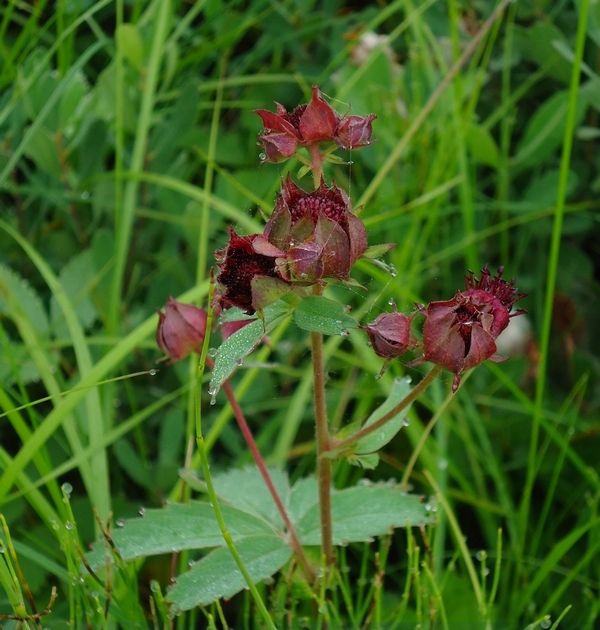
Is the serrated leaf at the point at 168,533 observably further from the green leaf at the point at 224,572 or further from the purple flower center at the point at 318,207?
the purple flower center at the point at 318,207

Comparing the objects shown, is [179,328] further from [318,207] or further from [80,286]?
[80,286]

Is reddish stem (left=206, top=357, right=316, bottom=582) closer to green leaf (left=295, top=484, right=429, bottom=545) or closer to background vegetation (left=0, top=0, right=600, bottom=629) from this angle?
green leaf (left=295, top=484, right=429, bottom=545)

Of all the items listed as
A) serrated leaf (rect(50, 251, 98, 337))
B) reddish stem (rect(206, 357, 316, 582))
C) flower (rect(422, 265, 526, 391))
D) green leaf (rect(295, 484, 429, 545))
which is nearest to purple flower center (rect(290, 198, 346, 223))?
flower (rect(422, 265, 526, 391))

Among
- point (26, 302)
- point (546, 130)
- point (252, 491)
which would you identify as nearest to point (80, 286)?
point (26, 302)

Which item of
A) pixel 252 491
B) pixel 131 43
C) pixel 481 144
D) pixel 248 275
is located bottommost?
pixel 252 491

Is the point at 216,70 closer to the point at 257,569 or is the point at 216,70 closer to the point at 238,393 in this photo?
the point at 238,393

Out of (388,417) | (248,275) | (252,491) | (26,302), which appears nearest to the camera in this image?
(248,275)

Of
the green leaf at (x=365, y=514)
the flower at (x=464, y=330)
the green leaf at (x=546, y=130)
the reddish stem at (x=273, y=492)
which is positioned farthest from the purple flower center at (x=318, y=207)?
the green leaf at (x=546, y=130)
